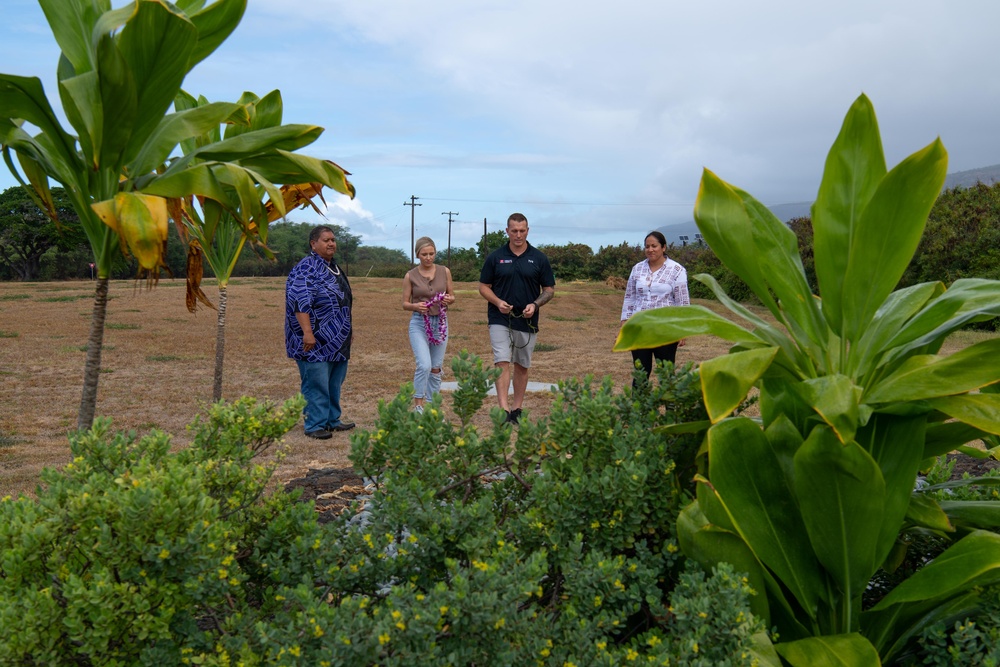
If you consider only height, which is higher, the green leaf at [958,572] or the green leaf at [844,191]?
the green leaf at [844,191]

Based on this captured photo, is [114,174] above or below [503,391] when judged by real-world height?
above

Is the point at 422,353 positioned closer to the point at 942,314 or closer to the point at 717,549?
the point at 717,549

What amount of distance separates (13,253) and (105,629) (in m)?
61.5

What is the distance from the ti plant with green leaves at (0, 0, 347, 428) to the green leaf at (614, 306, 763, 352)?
2.26 meters

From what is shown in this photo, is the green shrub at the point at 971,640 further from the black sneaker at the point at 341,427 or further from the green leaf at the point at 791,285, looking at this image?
the black sneaker at the point at 341,427

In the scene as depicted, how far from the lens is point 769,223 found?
263cm

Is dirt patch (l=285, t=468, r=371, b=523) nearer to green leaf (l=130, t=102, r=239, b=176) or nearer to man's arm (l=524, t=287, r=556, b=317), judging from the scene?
green leaf (l=130, t=102, r=239, b=176)

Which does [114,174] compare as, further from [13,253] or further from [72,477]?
[13,253]

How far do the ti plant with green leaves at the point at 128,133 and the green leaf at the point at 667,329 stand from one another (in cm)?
226

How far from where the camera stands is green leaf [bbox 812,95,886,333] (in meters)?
2.36

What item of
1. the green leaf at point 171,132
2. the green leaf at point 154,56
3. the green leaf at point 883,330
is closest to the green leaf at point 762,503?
the green leaf at point 883,330

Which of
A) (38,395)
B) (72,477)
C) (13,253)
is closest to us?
(72,477)

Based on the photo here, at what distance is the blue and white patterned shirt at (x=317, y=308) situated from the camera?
24.2ft

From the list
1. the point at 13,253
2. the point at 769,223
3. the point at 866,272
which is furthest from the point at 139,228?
the point at 13,253
